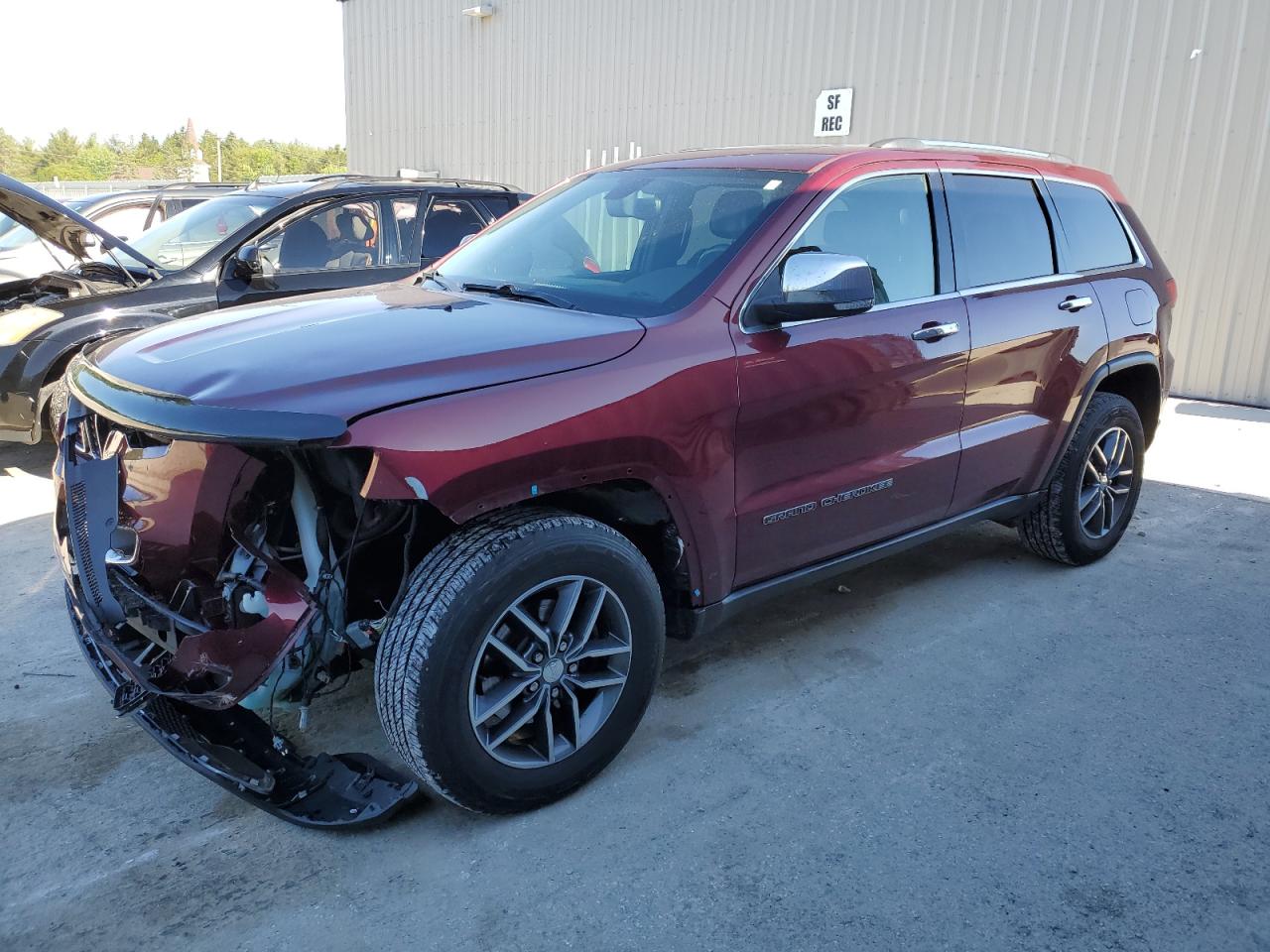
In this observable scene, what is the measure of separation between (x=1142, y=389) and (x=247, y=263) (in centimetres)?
510

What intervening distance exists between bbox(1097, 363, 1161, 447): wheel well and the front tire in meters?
2.96

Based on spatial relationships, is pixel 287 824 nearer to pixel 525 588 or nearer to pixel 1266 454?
pixel 525 588

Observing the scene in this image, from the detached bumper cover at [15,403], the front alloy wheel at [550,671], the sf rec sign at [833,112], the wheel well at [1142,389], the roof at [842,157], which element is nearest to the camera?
the front alloy wheel at [550,671]

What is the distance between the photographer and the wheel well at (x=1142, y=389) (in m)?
4.65

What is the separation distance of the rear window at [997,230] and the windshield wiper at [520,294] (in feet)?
5.24

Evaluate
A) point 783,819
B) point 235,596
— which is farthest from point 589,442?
point 783,819

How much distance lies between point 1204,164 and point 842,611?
673cm

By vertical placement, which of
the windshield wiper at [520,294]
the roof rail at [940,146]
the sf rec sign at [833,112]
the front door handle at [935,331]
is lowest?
the front door handle at [935,331]

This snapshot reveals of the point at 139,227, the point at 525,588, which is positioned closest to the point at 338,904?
the point at 525,588

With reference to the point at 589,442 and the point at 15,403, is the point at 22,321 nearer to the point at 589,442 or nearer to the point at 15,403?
the point at 15,403

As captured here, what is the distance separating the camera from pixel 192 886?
2.43 metres

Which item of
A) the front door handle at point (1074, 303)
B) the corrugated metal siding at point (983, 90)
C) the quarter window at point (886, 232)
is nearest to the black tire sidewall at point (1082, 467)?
the front door handle at point (1074, 303)

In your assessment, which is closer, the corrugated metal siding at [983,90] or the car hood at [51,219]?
the car hood at [51,219]

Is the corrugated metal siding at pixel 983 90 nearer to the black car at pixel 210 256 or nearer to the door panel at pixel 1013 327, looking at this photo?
the black car at pixel 210 256
